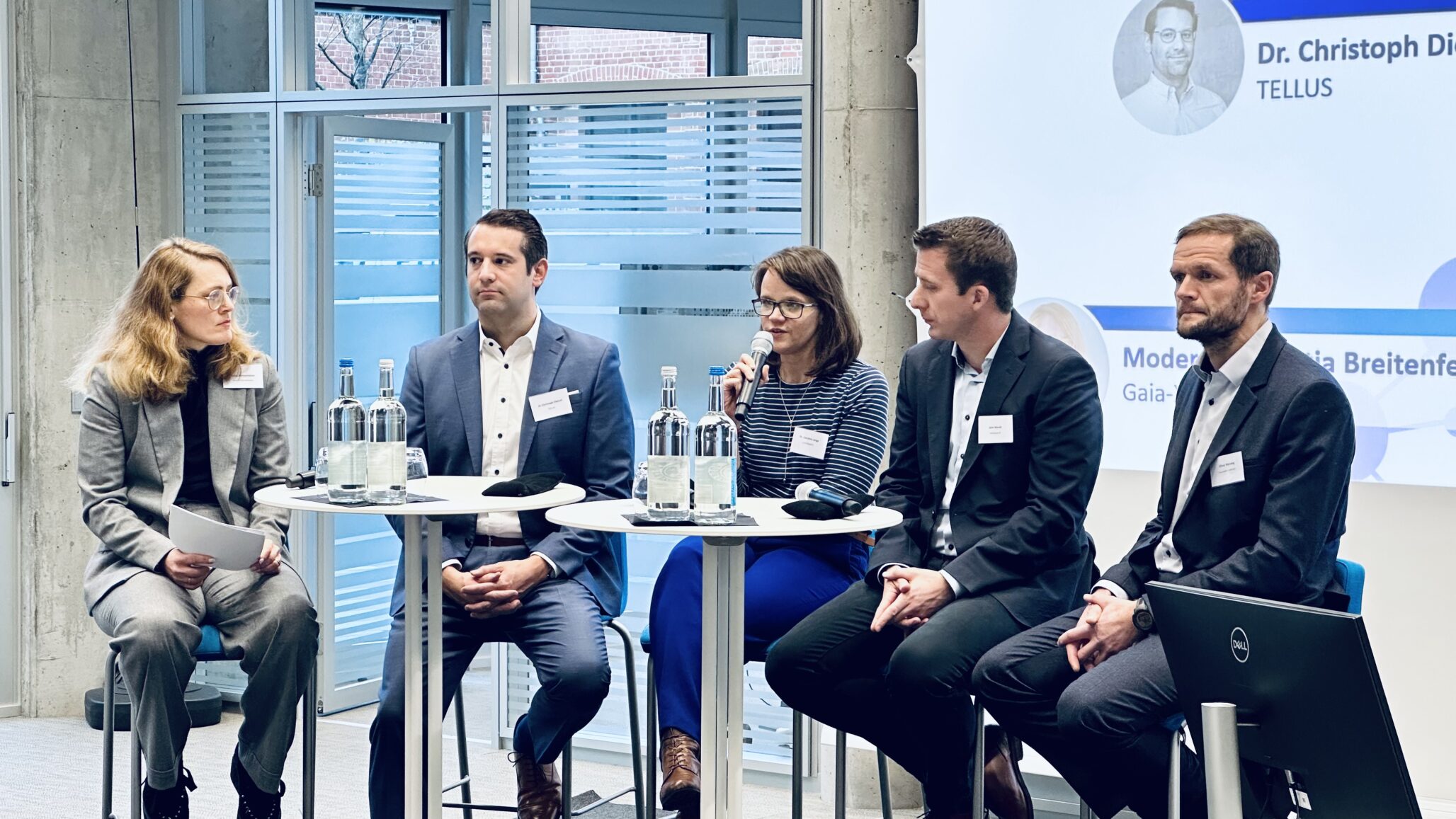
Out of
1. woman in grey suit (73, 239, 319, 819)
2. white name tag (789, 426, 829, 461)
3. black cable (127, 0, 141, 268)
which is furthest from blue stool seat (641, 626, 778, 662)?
black cable (127, 0, 141, 268)

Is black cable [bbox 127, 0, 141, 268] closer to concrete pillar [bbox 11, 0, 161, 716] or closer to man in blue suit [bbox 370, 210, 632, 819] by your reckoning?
concrete pillar [bbox 11, 0, 161, 716]

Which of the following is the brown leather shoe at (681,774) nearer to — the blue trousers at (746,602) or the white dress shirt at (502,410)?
the blue trousers at (746,602)

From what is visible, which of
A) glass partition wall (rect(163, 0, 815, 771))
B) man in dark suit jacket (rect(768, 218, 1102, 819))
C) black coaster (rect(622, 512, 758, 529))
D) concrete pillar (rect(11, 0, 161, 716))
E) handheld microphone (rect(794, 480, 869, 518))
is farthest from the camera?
concrete pillar (rect(11, 0, 161, 716))

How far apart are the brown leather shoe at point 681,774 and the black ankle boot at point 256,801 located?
90 cm

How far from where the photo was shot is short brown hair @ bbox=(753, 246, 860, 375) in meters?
3.65

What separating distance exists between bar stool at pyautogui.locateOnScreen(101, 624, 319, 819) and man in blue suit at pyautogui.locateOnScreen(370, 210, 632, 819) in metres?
0.18

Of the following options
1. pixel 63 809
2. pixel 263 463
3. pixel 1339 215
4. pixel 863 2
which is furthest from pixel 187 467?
pixel 1339 215

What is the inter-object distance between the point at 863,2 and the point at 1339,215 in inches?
54.2

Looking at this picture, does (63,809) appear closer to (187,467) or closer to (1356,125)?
(187,467)

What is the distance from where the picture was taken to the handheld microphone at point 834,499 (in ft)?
9.10

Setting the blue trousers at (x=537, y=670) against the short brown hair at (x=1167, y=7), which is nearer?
the blue trousers at (x=537, y=670)

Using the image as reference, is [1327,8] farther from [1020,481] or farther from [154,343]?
[154,343]

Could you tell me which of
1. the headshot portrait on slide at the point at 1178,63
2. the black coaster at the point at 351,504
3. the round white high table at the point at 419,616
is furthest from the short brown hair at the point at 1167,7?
the black coaster at the point at 351,504

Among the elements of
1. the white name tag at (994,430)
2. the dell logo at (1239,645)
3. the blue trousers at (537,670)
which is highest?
the white name tag at (994,430)
